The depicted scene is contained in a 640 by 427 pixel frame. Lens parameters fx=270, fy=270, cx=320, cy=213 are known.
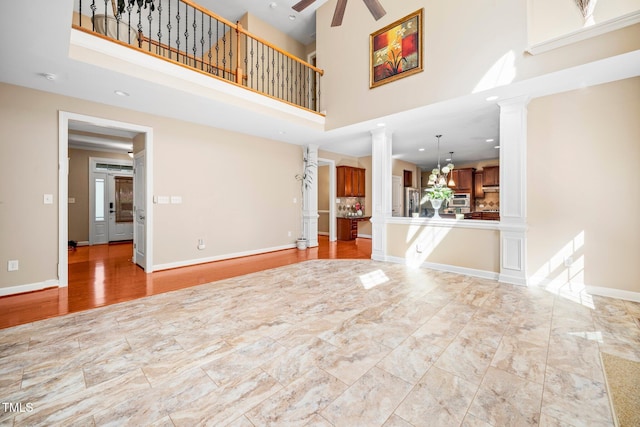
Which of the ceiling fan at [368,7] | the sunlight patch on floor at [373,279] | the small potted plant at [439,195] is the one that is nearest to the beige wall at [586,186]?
the small potted plant at [439,195]

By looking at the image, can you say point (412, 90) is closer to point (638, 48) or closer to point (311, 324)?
point (638, 48)

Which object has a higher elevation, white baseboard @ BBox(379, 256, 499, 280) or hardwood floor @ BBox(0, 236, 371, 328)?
white baseboard @ BBox(379, 256, 499, 280)

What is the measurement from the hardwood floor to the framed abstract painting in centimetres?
348

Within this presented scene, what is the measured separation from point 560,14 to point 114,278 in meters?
7.26

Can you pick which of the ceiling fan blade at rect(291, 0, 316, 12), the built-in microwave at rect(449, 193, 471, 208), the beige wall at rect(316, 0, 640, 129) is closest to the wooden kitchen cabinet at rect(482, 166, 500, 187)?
the built-in microwave at rect(449, 193, 471, 208)

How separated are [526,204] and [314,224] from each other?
450 cm

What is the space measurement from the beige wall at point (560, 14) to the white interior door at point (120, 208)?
9714 millimetres

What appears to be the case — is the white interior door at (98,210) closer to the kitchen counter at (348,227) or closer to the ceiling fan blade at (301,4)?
the kitchen counter at (348,227)

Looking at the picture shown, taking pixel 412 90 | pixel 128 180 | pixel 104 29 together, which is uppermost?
pixel 104 29

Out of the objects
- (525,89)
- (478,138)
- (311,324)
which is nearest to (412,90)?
(525,89)

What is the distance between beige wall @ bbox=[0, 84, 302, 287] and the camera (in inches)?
135

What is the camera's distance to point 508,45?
330 cm

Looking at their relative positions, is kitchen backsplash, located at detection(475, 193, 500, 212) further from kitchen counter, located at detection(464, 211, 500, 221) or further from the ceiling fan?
the ceiling fan

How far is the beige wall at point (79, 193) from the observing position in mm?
7047
